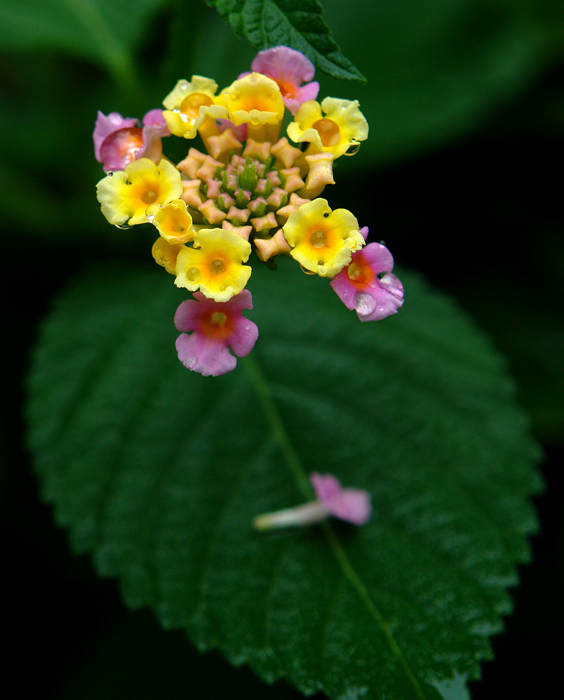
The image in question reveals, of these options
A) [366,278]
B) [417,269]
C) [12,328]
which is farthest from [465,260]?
[12,328]

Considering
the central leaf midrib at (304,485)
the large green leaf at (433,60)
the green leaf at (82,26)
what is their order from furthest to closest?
the large green leaf at (433,60) < the green leaf at (82,26) < the central leaf midrib at (304,485)

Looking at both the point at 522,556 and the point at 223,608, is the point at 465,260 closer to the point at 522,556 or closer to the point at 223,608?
the point at 522,556

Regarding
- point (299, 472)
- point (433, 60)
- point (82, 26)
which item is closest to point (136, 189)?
point (299, 472)

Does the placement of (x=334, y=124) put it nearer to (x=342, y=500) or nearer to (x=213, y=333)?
(x=213, y=333)

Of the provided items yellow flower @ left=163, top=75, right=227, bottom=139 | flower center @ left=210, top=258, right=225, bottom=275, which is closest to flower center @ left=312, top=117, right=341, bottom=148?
yellow flower @ left=163, top=75, right=227, bottom=139

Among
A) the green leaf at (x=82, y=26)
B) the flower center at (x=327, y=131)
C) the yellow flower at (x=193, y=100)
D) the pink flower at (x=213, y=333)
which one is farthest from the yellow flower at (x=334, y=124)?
the green leaf at (x=82, y=26)

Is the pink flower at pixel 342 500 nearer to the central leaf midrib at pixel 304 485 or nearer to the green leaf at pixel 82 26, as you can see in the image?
the central leaf midrib at pixel 304 485

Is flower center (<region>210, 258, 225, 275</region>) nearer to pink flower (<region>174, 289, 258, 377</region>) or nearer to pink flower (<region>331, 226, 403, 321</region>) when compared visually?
pink flower (<region>174, 289, 258, 377</region>)

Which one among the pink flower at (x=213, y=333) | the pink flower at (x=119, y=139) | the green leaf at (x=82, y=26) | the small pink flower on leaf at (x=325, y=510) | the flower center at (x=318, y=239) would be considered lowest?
the small pink flower on leaf at (x=325, y=510)
